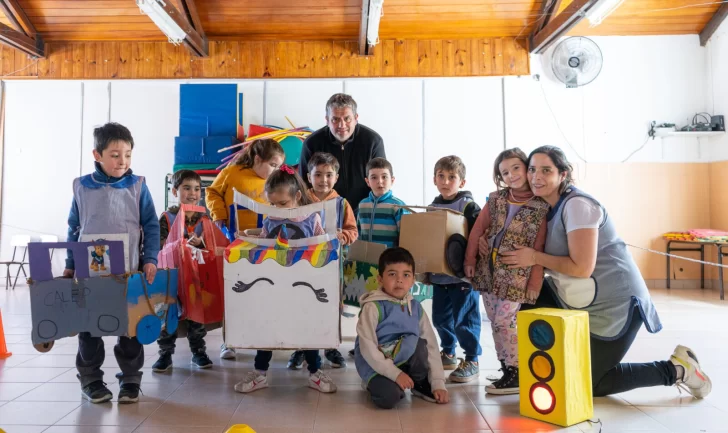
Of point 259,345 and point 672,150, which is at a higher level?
point 672,150

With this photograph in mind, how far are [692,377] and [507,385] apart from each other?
31.5 inches

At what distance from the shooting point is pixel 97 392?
2258mm

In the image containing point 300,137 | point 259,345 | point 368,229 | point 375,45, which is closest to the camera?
point 259,345

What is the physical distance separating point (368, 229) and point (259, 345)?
1.00 metres

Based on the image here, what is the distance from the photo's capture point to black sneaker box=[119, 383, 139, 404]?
7.34ft

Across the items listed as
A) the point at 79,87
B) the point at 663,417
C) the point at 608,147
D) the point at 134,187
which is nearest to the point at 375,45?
the point at 608,147

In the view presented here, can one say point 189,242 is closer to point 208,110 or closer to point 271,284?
point 271,284

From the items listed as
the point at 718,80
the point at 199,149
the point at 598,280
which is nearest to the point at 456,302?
the point at 598,280

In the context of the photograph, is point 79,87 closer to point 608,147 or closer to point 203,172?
point 203,172

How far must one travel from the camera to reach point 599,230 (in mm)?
2260

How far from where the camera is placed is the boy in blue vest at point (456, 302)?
2709mm

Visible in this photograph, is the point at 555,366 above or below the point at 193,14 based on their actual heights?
below

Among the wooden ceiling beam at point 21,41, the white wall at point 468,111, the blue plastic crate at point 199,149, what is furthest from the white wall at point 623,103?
the wooden ceiling beam at point 21,41

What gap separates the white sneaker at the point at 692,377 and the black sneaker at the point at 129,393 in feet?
7.82
